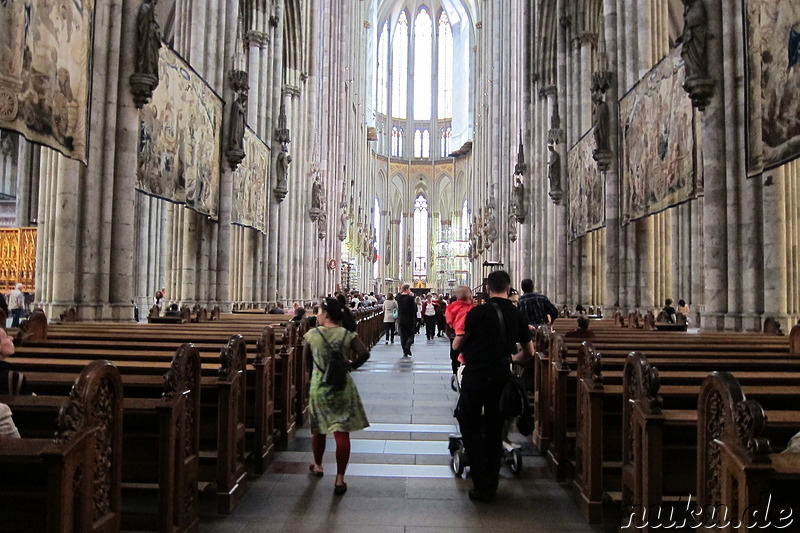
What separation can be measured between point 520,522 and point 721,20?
875 cm

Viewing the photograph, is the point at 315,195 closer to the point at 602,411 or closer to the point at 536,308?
the point at 536,308

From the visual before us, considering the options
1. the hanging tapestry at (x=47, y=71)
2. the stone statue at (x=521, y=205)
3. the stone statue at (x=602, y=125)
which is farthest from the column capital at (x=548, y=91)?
the hanging tapestry at (x=47, y=71)

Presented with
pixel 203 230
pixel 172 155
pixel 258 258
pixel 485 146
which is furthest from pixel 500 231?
pixel 172 155

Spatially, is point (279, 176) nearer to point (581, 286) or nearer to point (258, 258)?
point (258, 258)

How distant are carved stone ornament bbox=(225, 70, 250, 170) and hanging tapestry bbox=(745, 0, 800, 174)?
36.7ft

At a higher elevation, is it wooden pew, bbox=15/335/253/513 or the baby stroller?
wooden pew, bbox=15/335/253/513

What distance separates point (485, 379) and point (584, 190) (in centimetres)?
1402

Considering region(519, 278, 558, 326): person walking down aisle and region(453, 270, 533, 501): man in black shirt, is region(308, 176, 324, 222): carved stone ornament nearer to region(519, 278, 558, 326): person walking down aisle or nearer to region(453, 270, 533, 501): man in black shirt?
region(519, 278, 558, 326): person walking down aisle

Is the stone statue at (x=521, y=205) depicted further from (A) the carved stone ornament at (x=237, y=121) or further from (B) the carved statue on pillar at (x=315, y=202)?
(A) the carved stone ornament at (x=237, y=121)

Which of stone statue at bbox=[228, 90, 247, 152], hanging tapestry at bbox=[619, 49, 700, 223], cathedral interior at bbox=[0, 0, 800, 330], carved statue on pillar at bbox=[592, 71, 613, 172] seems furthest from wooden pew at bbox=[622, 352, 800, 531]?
stone statue at bbox=[228, 90, 247, 152]

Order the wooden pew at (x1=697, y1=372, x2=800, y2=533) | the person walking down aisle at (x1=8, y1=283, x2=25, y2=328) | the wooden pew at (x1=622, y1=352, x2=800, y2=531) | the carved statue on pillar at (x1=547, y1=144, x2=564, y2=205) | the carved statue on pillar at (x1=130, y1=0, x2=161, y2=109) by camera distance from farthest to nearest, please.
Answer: the carved statue on pillar at (x1=547, y1=144, x2=564, y2=205) → the person walking down aisle at (x1=8, y1=283, x2=25, y2=328) → the carved statue on pillar at (x1=130, y1=0, x2=161, y2=109) → the wooden pew at (x1=622, y1=352, x2=800, y2=531) → the wooden pew at (x1=697, y1=372, x2=800, y2=533)

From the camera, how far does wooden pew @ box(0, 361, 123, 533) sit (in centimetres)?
273

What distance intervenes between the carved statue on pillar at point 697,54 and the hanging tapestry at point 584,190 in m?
5.84

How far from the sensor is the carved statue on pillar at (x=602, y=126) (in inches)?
603
